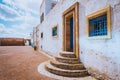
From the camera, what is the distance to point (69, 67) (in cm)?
526

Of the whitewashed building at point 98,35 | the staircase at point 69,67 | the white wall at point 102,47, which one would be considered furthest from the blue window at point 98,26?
the staircase at point 69,67

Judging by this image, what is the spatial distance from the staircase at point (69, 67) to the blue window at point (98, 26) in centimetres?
149

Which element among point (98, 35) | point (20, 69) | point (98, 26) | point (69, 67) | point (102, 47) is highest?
point (98, 26)

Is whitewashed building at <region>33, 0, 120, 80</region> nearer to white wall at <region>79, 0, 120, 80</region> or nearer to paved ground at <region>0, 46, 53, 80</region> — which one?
white wall at <region>79, 0, 120, 80</region>

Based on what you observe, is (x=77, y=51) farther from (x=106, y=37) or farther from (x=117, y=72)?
(x=117, y=72)

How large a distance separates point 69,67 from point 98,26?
7.04 feet

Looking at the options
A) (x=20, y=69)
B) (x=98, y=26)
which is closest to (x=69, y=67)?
(x=98, y=26)

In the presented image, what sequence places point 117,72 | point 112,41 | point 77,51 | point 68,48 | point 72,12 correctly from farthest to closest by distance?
point 68,48
point 72,12
point 77,51
point 112,41
point 117,72

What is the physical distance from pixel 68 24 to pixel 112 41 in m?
4.03

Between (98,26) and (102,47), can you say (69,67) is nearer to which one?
(102,47)

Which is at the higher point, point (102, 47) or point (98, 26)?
point (98, 26)

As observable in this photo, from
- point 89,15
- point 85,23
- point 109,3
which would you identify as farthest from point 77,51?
point 109,3

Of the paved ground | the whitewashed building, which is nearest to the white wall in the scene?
the whitewashed building

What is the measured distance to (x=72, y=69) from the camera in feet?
17.1
